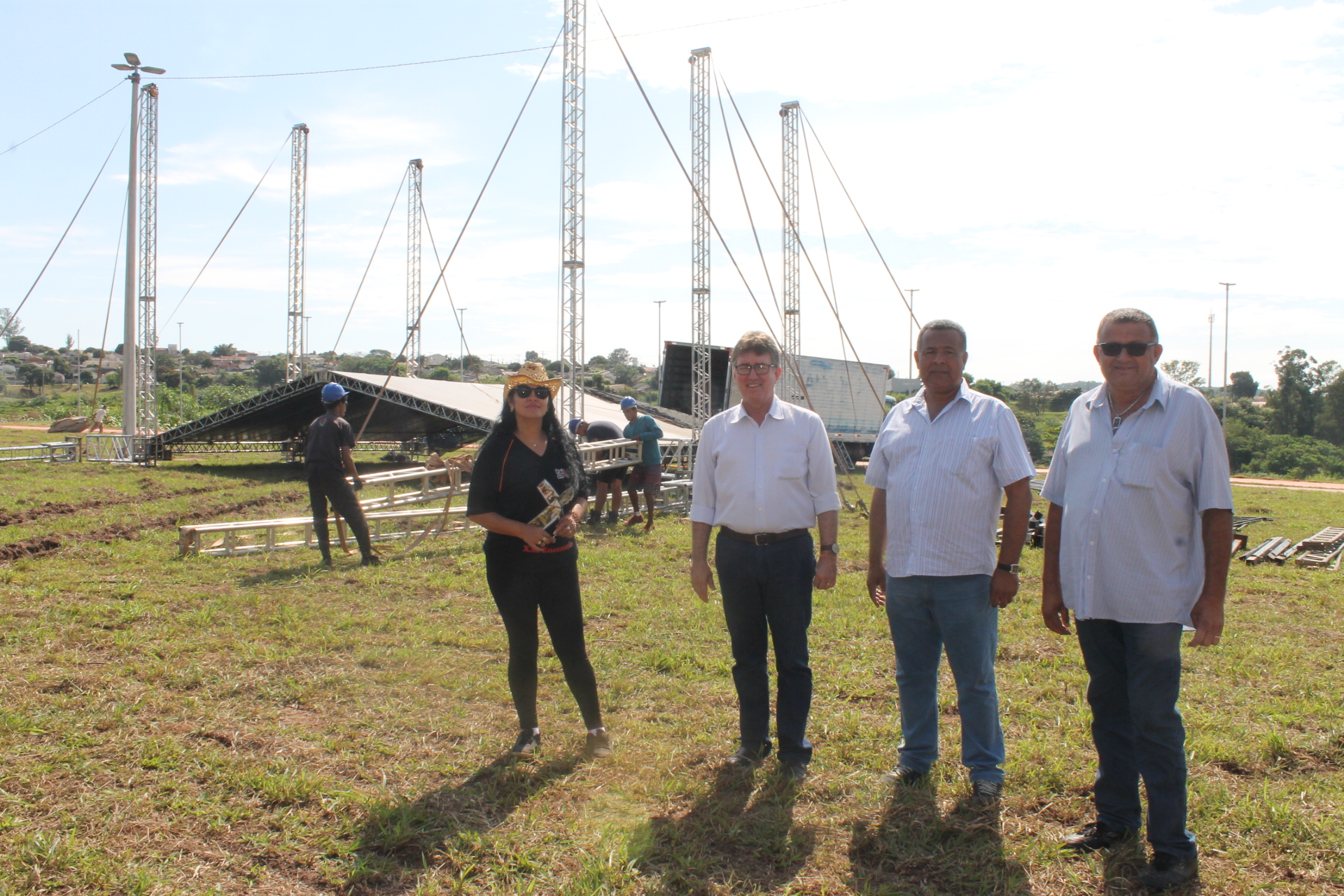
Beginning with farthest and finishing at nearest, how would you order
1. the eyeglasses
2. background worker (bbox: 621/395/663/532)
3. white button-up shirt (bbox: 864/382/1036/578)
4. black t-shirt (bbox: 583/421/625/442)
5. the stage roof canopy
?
the stage roof canopy < black t-shirt (bbox: 583/421/625/442) < background worker (bbox: 621/395/663/532) < the eyeglasses < white button-up shirt (bbox: 864/382/1036/578)

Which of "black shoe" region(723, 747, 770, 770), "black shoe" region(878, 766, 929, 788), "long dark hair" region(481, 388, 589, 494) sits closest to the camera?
"black shoe" region(878, 766, 929, 788)

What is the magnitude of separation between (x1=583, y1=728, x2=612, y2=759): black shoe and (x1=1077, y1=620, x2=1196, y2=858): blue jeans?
2.00m

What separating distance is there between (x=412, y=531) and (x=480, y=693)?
6.62 metres

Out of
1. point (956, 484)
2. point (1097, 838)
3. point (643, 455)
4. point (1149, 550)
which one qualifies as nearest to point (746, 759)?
point (1097, 838)

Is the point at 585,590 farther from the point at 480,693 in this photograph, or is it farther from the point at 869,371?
the point at 869,371

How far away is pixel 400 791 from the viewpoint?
341 cm

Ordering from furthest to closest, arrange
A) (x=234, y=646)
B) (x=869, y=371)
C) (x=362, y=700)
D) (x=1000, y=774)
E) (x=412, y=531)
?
(x=869, y=371), (x=412, y=531), (x=234, y=646), (x=362, y=700), (x=1000, y=774)

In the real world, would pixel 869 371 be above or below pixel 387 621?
above

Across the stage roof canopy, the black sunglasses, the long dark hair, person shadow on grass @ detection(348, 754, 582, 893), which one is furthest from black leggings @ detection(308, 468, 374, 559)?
the stage roof canopy

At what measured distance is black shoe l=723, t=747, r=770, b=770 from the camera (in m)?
3.62

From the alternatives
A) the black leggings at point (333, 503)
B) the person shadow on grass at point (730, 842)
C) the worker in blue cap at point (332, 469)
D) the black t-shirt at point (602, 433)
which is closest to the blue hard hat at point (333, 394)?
the worker in blue cap at point (332, 469)

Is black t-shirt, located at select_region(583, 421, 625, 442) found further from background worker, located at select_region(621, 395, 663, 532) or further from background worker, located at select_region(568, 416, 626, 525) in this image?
background worker, located at select_region(621, 395, 663, 532)

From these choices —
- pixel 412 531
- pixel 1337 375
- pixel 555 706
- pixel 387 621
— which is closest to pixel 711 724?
pixel 555 706

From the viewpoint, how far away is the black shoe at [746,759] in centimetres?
362
